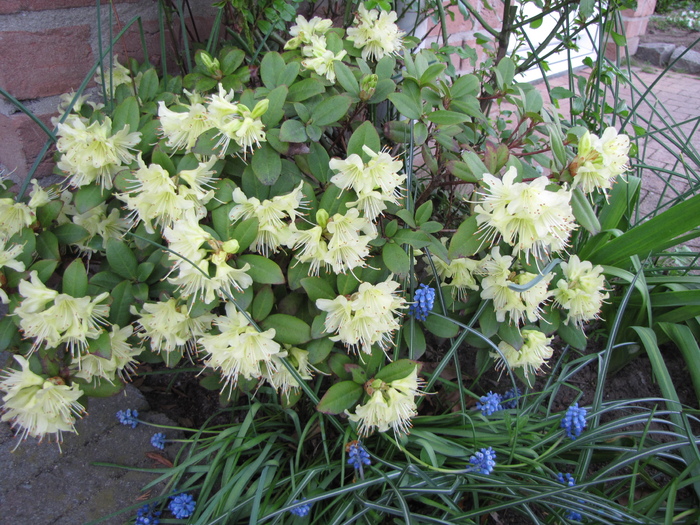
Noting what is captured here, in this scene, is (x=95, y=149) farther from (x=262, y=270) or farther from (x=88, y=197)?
(x=262, y=270)

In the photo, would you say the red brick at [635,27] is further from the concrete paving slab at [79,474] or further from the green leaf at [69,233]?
the concrete paving slab at [79,474]

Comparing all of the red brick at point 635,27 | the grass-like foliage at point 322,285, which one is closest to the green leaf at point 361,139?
the grass-like foliage at point 322,285

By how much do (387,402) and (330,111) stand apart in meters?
0.66

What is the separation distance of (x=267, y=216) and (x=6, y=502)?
3.12 feet

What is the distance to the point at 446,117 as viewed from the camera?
1.16 m

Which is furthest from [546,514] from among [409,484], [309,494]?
[309,494]

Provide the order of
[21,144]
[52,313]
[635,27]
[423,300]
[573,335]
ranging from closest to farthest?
[52,313], [423,300], [573,335], [21,144], [635,27]

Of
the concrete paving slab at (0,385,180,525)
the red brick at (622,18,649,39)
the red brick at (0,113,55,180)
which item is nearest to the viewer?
the concrete paving slab at (0,385,180,525)

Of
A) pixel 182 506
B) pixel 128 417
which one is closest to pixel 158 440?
pixel 128 417

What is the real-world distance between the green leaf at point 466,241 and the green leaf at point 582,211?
9.7 inches

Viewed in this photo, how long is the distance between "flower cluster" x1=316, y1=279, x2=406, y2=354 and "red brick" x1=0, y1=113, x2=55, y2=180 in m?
1.07

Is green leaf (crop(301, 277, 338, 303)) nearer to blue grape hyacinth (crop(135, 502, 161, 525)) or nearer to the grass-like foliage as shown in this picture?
the grass-like foliage

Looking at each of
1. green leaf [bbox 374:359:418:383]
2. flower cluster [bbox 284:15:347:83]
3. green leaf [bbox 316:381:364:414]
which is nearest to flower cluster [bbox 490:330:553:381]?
green leaf [bbox 374:359:418:383]

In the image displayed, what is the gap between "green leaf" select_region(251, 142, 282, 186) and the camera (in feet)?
3.43
